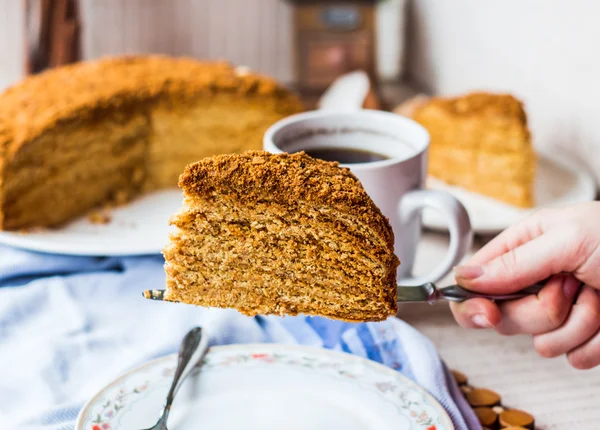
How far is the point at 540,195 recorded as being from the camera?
1748 millimetres

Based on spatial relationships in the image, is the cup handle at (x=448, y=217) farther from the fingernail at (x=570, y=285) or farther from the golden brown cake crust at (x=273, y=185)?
the golden brown cake crust at (x=273, y=185)

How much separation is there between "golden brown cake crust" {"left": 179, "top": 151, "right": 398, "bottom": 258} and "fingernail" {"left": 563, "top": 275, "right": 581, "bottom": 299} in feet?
1.28

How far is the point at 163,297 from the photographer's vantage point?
0.94 metres

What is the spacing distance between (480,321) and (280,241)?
0.39 m

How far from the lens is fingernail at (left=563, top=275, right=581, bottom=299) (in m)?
1.14

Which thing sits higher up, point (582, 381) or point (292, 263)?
point (292, 263)

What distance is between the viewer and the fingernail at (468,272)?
1109 mm

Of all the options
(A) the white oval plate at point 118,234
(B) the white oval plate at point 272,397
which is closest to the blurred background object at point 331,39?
(A) the white oval plate at point 118,234

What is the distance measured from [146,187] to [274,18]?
137 cm

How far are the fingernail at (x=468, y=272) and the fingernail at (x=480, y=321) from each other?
2.6 inches

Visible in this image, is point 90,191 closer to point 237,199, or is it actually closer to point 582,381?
point 237,199

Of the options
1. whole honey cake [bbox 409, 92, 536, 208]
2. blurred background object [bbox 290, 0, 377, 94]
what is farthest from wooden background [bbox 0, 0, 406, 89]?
whole honey cake [bbox 409, 92, 536, 208]

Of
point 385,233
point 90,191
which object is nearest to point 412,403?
point 385,233

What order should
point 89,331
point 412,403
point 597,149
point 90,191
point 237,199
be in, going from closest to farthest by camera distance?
point 237,199
point 412,403
point 89,331
point 597,149
point 90,191
